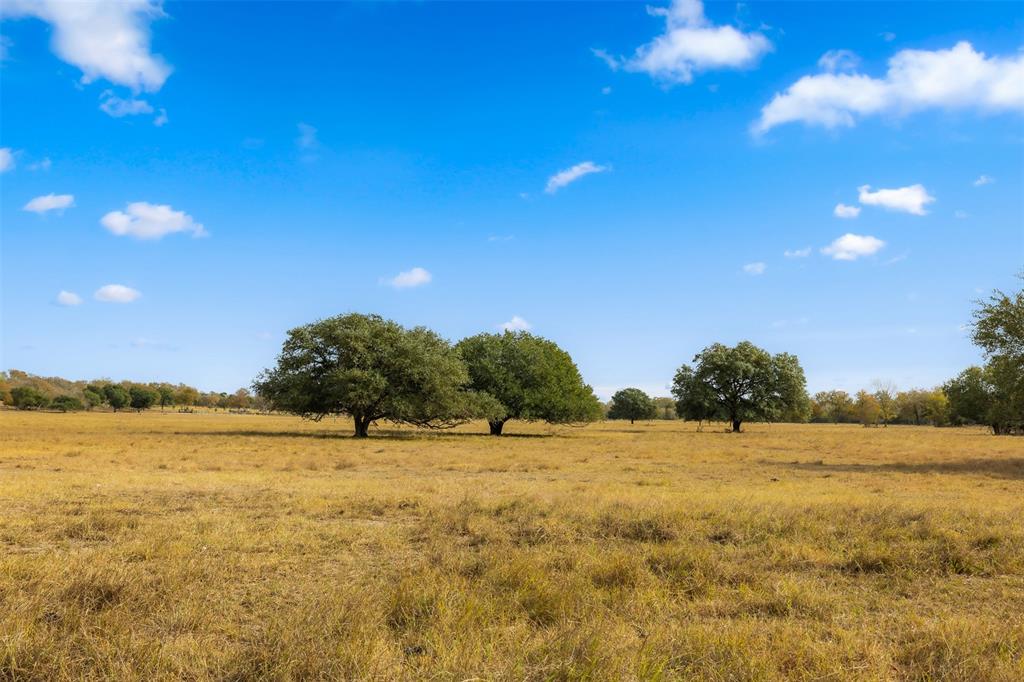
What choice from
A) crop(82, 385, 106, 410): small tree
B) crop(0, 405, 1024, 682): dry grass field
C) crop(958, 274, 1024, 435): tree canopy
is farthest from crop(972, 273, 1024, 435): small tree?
crop(82, 385, 106, 410): small tree

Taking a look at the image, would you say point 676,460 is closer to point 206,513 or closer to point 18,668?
point 206,513

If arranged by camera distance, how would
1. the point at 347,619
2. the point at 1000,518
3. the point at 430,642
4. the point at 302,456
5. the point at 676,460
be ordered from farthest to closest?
1. the point at 676,460
2. the point at 302,456
3. the point at 1000,518
4. the point at 347,619
5. the point at 430,642

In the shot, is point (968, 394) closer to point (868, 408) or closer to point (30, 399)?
point (868, 408)

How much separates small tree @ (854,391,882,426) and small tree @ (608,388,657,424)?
5125 centimetres

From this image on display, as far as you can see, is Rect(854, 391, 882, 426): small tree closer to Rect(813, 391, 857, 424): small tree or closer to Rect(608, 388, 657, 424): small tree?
Rect(813, 391, 857, 424): small tree

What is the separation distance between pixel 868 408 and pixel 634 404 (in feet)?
187

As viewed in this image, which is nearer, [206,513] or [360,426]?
[206,513]

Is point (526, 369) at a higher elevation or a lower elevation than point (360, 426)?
higher

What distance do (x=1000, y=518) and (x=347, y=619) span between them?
14274 mm

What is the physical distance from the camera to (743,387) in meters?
85.6

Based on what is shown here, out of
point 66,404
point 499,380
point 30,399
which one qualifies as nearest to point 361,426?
point 499,380

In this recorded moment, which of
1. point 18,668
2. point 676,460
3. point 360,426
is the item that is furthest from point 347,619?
Answer: point 360,426

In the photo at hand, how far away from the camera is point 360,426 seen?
180 feet

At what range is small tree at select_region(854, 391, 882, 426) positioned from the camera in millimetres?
157762
